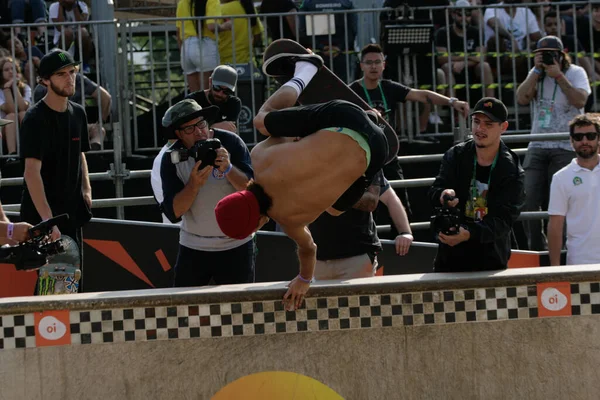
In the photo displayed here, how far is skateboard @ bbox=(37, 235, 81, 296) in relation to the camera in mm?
6805

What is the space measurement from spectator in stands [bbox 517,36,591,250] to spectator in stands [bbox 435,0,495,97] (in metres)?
1.01

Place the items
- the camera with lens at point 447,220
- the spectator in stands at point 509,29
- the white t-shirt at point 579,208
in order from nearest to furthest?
the camera with lens at point 447,220 < the white t-shirt at point 579,208 < the spectator in stands at point 509,29

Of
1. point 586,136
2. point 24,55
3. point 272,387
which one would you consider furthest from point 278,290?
point 24,55

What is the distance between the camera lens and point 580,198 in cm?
743

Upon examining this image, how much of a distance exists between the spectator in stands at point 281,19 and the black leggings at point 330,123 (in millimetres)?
4004

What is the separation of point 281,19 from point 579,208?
3.80 meters

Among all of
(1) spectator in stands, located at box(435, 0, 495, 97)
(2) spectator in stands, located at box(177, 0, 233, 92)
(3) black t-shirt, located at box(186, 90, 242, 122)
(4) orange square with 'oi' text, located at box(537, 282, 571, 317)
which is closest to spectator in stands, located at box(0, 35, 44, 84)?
(2) spectator in stands, located at box(177, 0, 233, 92)

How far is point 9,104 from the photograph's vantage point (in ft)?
31.1

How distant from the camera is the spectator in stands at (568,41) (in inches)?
417

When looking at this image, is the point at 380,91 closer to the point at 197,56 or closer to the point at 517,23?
→ the point at 197,56

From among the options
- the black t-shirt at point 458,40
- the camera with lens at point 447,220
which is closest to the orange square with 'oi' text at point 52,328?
the camera with lens at point 447,220

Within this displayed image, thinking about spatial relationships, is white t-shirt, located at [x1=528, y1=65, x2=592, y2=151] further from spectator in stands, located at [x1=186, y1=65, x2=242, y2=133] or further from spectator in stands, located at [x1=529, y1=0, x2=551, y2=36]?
spectator in stands, located at [x1=186, y1=65, x2=242, y2=133]

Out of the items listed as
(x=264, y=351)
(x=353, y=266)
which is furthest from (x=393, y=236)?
(x=264, y=351)

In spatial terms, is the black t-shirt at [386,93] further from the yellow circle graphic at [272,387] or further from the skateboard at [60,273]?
the yellow circle graphic at [272,387]
